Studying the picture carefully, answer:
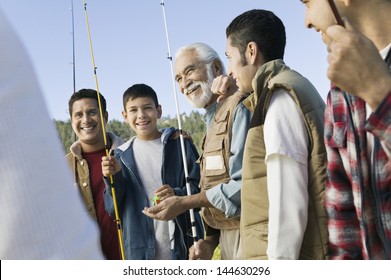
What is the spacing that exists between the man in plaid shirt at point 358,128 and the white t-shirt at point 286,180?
14 cm

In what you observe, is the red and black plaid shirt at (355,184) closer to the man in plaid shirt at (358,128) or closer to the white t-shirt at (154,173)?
the man in plaid shirt at (358,128)

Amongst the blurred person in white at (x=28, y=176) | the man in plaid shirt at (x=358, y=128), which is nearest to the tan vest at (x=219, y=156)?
the man in plaid shirt at (x=358, y=128)

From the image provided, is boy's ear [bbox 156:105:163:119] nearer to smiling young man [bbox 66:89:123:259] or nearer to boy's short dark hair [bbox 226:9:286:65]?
smiling young man [bbox 66:89:123:259]

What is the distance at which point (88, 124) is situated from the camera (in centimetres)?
338

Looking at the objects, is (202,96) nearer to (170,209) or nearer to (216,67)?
(216,67)

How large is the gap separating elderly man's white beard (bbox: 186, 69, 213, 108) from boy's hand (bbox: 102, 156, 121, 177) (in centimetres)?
59

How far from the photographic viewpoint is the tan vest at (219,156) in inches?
88.2

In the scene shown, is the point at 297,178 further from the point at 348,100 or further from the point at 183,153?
the point at 183,153

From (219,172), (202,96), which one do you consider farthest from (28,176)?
(202,96)

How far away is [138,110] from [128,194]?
0.48 metres

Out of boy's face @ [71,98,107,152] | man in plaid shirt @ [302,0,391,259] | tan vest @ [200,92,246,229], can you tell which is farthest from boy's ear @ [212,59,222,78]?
man in plaid shirt @ [302,0,391,259]

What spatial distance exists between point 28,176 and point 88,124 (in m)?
2.92

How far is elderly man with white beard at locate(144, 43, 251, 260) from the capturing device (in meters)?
2.11
